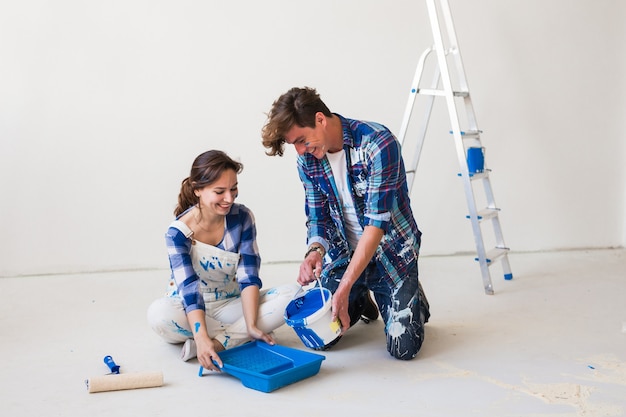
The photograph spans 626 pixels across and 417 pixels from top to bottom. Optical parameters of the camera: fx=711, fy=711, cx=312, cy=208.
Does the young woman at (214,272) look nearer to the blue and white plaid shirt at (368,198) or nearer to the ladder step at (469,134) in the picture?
the blue and white plaid shirt at (368,198)

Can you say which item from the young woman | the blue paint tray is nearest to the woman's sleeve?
the young woman

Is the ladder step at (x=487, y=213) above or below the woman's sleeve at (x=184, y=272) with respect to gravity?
below

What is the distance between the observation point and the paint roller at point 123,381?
2.38m

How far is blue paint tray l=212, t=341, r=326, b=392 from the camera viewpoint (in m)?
2.37

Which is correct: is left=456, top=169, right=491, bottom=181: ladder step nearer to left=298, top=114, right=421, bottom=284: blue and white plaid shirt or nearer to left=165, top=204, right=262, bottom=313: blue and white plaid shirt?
left=298, top=114, right=421, bottom=284: blue and white plaid shirt

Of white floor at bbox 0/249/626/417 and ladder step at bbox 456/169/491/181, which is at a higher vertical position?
ladder step at bbox 456/169/491/181

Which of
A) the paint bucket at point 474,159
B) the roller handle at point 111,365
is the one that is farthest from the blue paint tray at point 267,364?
the paint bucket at point 474,159

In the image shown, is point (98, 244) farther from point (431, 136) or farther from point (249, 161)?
point (431, 136)

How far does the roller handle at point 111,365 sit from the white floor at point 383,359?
0.10 feet

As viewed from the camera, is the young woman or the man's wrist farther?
the man's wrist

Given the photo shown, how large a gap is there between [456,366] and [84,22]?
2.99 meters

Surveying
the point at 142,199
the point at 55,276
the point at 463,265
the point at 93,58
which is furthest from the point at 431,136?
the point at 55,276

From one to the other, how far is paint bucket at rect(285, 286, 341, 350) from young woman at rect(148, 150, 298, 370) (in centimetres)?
7

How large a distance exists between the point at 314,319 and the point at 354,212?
51cm
